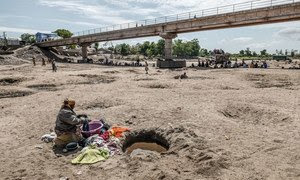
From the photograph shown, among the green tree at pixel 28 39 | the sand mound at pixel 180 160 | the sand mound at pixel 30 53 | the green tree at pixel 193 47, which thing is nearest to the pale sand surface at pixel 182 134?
the sand mound at pixel 180 160

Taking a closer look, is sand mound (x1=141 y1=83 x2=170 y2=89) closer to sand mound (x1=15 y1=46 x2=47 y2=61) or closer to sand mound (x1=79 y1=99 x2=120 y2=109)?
sand mound (x1=79 y1=99 x2=120 y2=109)

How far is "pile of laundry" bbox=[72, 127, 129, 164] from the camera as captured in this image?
7.66 meters

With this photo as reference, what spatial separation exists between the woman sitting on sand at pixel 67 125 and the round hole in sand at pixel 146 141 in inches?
67.3

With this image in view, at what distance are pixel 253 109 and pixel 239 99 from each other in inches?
98.8

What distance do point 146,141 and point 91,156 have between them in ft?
8.79

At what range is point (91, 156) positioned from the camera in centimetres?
773

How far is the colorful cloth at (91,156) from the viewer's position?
7.59 metres

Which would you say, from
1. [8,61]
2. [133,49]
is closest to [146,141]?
[8,61]

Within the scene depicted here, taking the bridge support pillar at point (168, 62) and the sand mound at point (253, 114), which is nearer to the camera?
the sand mound at point (253, 114)

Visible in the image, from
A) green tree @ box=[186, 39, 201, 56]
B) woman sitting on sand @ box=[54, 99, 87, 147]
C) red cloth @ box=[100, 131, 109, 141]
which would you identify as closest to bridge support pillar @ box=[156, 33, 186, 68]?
red cloth @ box=[100, 131, 109, 141]

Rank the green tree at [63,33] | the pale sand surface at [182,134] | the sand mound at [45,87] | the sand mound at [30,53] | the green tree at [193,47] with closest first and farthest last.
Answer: the pale sand surface at [182,134], the sand mound at [45,87], the sand mound at [30,53], the green tree at [63,33], the green tree at [193,47]

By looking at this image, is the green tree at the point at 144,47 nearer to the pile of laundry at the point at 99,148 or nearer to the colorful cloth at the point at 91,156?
the pile of laundry at the point at 99,148

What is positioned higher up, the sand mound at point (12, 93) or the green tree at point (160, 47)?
the green tree at point (160, 47)

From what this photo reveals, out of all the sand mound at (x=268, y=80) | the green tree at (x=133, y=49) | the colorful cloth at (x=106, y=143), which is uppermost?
the green tree at (x=133, y=49)
